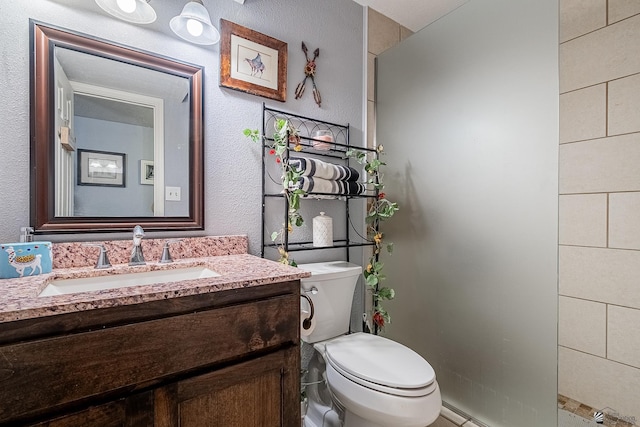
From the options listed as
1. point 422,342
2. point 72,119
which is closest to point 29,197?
point 72,119

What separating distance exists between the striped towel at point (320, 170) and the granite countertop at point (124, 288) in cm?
47

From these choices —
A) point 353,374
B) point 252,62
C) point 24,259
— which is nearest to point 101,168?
point 24,259

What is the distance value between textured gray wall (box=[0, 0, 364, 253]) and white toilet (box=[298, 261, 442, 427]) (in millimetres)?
455

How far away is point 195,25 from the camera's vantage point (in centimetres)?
123

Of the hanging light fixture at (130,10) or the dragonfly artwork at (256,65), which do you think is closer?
the hanging light fixture at (130,10)

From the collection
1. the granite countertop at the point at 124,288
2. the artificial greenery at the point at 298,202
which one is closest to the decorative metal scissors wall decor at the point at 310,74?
the artificial greenery at the point at 298,202

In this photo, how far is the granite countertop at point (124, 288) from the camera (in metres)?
0.63

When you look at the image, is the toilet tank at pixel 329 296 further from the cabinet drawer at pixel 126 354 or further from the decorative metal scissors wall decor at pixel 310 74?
the decorative metal scissors wall decor at pixel 310 74

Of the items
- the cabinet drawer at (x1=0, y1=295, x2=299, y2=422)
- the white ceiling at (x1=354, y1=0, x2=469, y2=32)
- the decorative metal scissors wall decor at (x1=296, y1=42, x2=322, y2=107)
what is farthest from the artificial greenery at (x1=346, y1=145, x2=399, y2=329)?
the white ceiling at (x1=354, y1=0, x2=469, y2=32)

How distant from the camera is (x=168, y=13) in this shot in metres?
1.24

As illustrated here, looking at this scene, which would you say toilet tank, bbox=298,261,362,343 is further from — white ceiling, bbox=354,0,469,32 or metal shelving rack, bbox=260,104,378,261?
white ceiling, bbox=354,0,469,32

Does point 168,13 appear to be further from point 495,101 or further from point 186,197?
point 495,101

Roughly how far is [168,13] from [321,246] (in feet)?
3.99

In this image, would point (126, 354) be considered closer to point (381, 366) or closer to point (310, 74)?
point (381, 366)
